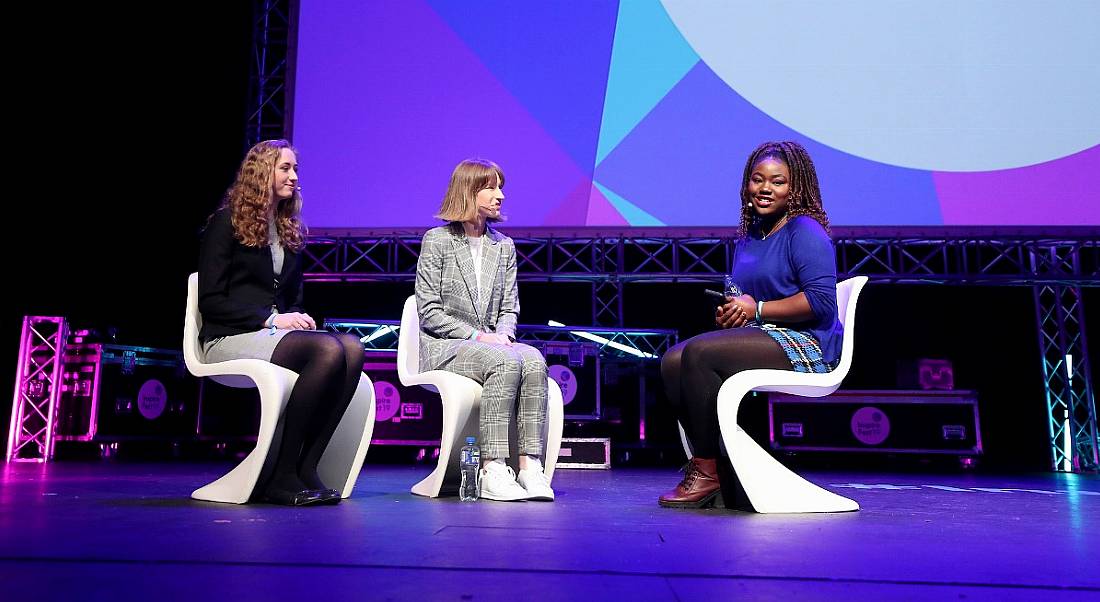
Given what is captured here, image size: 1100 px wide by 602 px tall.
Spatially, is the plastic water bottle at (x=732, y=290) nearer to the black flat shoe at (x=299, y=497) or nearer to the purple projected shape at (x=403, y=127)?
the black flat shoe at (x=299, y=497)

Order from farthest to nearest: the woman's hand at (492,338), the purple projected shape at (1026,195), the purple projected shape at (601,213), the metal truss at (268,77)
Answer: the metal truss at (268,77)
the purple projected shape at (601,213)
the purple projected shape at (1026,195)
the woman's hand at (492,338)

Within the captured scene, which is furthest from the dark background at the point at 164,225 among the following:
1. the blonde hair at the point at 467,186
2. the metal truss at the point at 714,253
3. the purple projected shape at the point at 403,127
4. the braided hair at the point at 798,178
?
the braided hair at the point at 798,178

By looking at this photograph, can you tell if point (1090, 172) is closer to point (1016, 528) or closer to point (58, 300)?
point (1016, 528)

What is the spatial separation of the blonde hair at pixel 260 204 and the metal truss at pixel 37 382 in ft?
9.46

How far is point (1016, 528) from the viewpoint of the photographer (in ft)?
6.02

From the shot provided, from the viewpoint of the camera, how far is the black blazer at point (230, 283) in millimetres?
2383

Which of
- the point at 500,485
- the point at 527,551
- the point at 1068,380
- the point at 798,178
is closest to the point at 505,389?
the point at 500,485

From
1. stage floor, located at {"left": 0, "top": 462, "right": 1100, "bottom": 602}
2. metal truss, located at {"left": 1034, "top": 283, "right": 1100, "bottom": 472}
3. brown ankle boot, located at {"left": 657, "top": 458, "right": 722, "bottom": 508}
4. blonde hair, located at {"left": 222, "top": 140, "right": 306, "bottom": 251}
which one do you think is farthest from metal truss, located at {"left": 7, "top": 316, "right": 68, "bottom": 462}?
metal truss, located at {"left": 1034, "top": 283, "right": 1100, "bottom": 472}

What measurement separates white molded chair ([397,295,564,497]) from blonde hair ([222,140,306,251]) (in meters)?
0.49

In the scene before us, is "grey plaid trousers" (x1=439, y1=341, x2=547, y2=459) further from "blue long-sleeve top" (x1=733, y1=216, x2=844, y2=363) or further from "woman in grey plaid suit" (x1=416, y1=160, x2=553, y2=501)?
"blue long-sleeve top" (x1=733, y1=216, x2=844, y2=363)

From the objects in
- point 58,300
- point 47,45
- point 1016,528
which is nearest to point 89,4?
point 47,45

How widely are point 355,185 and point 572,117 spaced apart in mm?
1336

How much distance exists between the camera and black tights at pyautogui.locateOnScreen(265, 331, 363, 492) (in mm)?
2260

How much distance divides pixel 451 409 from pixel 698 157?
2.79 meters
